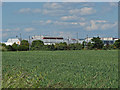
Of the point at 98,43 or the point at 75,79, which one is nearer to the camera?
the point at 75,79

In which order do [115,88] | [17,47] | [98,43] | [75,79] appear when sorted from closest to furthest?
[115,88] < [75,79] < [17,47] < [98,43]

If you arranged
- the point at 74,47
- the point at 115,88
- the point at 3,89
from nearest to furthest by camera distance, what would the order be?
the point at 115,88 → the point at 3,89 → the point at 74,47

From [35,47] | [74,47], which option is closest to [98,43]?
[74,47]

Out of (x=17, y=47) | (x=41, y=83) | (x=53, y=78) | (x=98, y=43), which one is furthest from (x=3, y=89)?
(x=98, y=43)

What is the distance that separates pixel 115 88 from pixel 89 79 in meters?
2.12

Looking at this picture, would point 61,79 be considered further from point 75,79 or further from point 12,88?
point 12,88

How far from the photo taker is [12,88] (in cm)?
1145

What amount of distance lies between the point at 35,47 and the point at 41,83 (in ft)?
192

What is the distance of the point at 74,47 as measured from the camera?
73.6 m

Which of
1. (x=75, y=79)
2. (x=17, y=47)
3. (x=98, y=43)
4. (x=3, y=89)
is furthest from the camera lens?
(x=98, y=43)

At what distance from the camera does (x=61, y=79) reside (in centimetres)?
1261

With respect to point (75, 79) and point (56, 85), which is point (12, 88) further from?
point (75, 79)

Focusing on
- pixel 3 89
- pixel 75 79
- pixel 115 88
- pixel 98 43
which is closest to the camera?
pixel 115 88

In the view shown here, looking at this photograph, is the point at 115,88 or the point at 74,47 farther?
the point at 74,47
